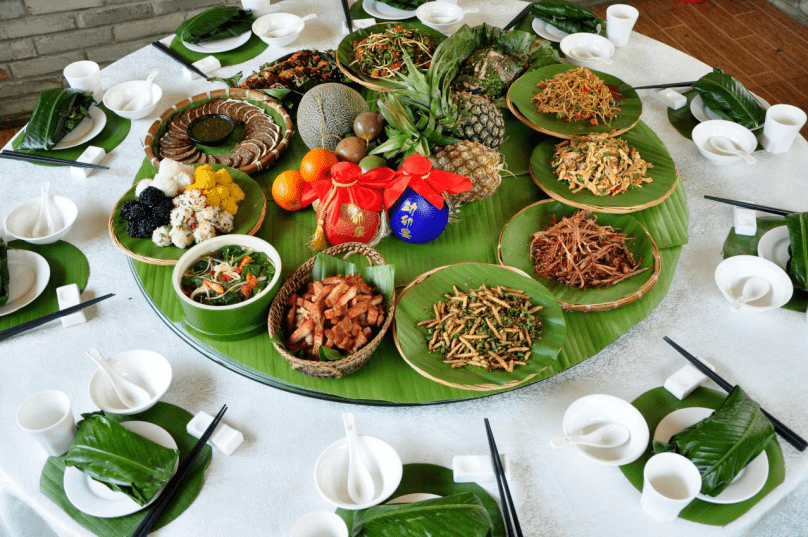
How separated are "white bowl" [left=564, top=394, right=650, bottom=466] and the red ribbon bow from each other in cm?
94

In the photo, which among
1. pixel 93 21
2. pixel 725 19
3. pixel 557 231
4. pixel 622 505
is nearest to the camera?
pixel 622 505

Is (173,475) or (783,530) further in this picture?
(783,530)

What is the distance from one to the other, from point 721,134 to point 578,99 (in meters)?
0.70

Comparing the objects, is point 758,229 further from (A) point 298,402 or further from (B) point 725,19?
(B) point 725,19

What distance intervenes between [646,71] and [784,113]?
2.47ft

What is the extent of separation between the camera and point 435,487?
193cm

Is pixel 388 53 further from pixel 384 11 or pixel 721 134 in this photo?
pixel 721 134

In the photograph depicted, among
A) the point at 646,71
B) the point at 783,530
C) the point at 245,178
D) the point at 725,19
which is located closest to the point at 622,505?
the point at 783,530

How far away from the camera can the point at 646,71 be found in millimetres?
3547

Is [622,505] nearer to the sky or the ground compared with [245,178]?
nearer to the ground

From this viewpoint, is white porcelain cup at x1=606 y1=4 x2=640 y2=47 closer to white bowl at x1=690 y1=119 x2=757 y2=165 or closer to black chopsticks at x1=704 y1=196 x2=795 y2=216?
white bowl at x1=690 y1=119 x2=757 y2=165

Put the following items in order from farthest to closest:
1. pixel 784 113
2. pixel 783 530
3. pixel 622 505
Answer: pixel 784 113
pixel 783 530
pixel 622 505

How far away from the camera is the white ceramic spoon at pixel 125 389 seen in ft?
6.79

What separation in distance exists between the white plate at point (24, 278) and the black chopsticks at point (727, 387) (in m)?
2.24
